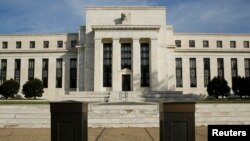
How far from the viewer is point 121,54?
49281 mm

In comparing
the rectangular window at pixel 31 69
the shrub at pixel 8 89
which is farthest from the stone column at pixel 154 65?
the rectangular window at pixel 31 69

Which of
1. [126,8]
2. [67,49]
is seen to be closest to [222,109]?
[126,8]

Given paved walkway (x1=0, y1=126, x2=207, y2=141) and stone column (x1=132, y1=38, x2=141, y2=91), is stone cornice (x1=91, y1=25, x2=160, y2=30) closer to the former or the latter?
stone column (x1=132, y1=38, x2=141, y2=91)

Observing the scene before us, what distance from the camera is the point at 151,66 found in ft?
156

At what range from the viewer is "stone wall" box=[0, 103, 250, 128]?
699 inches

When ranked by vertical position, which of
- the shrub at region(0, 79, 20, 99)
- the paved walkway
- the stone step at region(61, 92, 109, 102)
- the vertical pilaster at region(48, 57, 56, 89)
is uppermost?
the vertical pilaster at region(48, 57, 56, 89)

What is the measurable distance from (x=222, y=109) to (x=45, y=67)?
43.1 m

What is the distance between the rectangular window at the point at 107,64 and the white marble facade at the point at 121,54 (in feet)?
1.63

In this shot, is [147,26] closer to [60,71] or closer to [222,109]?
[60,71]

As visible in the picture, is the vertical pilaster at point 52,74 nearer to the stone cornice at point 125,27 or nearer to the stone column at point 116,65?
the stone cornice at point 125,27

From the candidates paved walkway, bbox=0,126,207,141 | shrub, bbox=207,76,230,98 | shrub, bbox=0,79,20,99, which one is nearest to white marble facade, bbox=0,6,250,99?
shrub, bbox=207,76,230,98

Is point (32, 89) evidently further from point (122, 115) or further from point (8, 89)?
point (122, 115)

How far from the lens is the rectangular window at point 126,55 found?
160 ft

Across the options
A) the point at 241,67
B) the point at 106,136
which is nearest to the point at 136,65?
the point at 241,67
